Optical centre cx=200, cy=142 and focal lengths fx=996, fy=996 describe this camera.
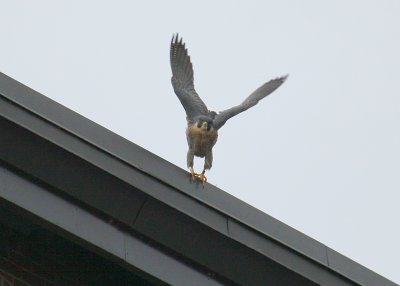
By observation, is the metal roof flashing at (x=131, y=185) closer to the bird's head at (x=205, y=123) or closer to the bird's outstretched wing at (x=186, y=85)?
the bird's head at (x=205, y=123)

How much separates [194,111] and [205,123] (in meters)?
0.35

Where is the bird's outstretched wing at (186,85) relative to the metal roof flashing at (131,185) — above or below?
above

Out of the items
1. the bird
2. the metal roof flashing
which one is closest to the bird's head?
the bird

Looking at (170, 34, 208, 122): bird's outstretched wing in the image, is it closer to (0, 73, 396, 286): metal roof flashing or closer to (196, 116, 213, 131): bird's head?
(196, 116, 213, 131): bird's head

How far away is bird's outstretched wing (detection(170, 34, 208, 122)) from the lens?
8422 mm

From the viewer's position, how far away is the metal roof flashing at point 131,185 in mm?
4496

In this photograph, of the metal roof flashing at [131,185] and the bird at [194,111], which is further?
the bird at [194,111]

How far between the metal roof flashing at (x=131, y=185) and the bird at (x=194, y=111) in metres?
3.22

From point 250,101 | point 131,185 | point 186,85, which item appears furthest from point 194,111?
point 131,185

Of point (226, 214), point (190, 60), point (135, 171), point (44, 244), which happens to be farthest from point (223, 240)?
point (190, 60)

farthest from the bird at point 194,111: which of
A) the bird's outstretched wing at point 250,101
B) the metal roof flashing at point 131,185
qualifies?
the metal roof flashing at point 131,185

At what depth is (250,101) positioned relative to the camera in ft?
28.2

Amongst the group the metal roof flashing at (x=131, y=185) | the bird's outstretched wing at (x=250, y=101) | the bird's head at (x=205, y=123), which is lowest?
the metal roof flashing at (x=131, y=185)

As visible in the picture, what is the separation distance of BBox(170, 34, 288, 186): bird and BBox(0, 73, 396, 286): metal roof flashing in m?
3.22
